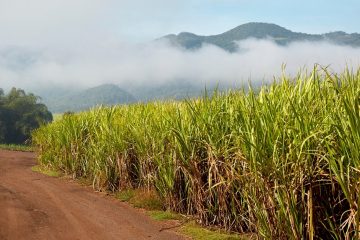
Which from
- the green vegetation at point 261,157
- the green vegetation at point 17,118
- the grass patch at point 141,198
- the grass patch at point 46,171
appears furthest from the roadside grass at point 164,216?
the green vegetation at point 17,118

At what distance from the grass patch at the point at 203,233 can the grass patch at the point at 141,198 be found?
1.45m

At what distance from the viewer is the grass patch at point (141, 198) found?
9180 mm

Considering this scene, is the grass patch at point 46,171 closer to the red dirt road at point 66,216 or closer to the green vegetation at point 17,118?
the red dirt road at point 66,216

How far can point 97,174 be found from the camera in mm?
11500

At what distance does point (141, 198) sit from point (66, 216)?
5.78ft

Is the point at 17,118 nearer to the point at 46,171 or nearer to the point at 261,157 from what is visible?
the point at 46,171

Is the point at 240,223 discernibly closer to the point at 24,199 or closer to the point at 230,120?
the point at 230,120

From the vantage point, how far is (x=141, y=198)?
9.64 metres

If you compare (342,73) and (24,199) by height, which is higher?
(342,73)

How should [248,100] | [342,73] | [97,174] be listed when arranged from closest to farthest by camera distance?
1. [342,73]
2. [248,100]
3. [97,174]

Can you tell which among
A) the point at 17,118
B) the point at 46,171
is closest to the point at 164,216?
the point at 46,171

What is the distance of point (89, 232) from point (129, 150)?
3256 millimetres

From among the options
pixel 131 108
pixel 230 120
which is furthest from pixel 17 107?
pixel 230 120

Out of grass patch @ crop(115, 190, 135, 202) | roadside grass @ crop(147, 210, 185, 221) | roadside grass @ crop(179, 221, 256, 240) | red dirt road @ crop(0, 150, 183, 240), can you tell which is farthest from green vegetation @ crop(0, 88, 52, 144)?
roadside grass @ crop(179, 221, 256, 240)
